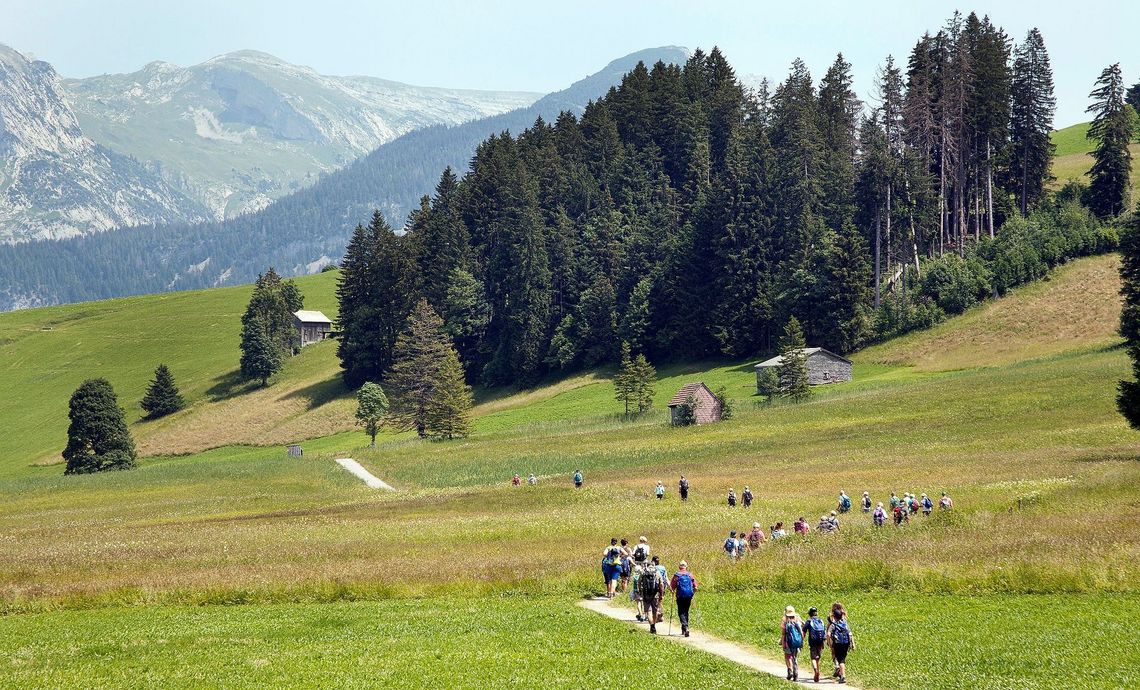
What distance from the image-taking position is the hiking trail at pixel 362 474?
77.1 m

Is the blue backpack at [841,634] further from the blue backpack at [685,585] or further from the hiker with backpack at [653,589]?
the hiker with backpack at [653,589]

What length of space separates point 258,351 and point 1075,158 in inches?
4536

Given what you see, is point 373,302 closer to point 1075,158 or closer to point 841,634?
point 1075,158

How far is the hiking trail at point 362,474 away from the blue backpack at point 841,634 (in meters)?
54.7

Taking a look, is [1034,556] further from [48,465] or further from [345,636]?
[48,465]

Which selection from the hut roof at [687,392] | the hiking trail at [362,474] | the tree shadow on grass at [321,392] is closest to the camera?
the hiking trail at [362,474]

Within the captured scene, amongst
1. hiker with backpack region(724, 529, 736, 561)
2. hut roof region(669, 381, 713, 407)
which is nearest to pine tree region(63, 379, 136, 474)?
hut roof region(669, 381, 713, 407)

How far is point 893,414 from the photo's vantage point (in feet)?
265

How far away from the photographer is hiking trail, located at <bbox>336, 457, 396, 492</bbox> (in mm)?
77125

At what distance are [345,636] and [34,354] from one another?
173 meters

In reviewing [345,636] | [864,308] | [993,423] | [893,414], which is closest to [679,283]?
[864,308]

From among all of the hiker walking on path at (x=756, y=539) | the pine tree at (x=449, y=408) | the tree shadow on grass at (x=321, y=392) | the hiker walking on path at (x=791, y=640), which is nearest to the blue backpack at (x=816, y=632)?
the hiker walking on path at (x=791, y=640)

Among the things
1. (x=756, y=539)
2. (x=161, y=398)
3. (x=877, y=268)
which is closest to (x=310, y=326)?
(x=161, y=398)

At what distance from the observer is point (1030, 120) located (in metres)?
129
